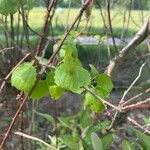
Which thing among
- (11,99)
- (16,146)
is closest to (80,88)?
(11,99)

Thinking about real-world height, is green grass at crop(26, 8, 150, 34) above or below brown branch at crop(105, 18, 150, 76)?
below

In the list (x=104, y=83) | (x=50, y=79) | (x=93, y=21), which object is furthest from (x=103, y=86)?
(x=93, y=21)

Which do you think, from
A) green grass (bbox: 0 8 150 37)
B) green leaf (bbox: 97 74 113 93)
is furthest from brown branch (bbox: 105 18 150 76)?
green leaf (bbox: 97 74 113 93)

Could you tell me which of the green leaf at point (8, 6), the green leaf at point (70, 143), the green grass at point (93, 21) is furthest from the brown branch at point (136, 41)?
the green leaf at point (8, 6)

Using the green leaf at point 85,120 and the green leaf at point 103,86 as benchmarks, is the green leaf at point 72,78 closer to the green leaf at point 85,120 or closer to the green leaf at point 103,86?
the green leaf at point 103,86

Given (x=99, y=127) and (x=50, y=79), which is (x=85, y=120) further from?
(x=50, y=79)

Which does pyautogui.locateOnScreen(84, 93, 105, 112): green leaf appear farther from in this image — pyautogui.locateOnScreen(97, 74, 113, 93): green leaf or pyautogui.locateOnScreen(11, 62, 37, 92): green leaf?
pyautogui.locateOnScreen(11, 62, 37, 92): green leaf

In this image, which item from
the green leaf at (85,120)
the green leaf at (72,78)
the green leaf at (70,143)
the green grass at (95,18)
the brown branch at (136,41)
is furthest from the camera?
the green grass at (95,18)

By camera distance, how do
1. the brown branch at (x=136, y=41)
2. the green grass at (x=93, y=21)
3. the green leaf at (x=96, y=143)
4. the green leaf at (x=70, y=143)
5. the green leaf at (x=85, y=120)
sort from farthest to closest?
the green grass at (x=93, y=21), the green leaf at (x=85, y=120), the brown branch at (x=136, y=41), the green leaf at (x=70, y=143), the green leaf at (x=96, y=143)
